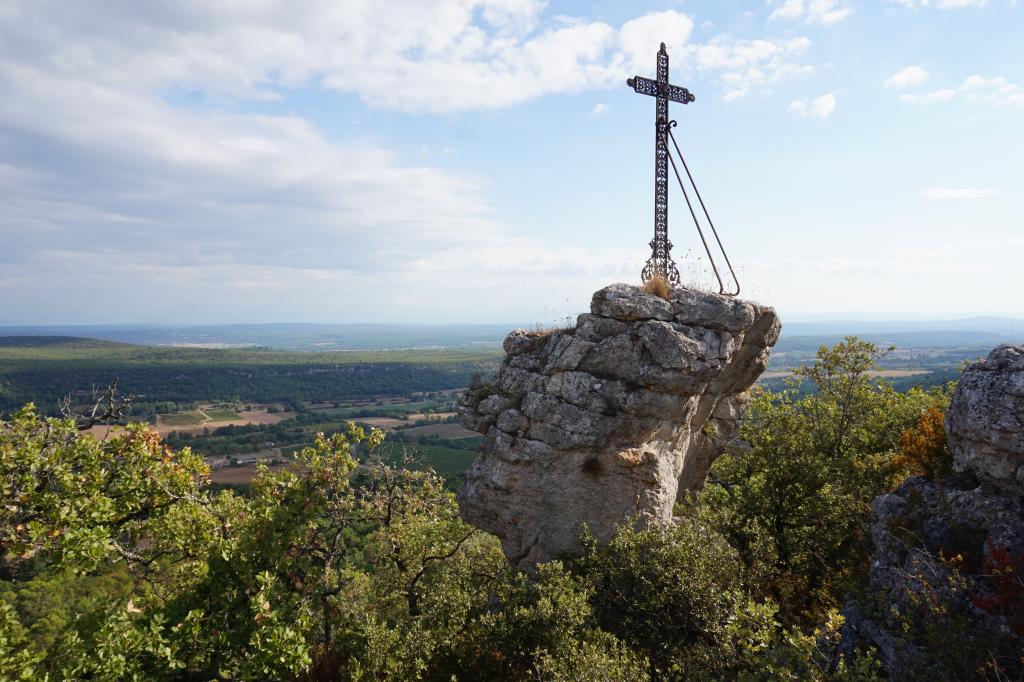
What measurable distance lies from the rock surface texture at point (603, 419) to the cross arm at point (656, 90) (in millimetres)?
7709

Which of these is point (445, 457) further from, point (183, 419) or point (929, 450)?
point (929, 450)

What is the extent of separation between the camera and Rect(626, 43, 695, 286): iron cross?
61.2 ft

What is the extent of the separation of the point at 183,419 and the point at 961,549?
547ft

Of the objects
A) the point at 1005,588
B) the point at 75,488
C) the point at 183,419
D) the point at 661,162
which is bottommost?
the point at 183,419

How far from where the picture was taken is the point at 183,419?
144m

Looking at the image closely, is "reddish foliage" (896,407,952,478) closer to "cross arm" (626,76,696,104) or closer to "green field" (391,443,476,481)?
"cross arm" (626,76,696,104)

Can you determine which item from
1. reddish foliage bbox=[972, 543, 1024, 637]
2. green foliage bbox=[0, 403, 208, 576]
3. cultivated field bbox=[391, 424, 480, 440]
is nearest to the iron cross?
reddish foliage bbox=[972, 543, 1024, 637]

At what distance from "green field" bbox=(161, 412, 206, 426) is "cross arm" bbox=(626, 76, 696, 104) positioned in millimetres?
152090

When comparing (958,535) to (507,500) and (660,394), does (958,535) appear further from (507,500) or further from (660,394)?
(507,500)

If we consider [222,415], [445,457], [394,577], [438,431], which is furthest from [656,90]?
[222,415]

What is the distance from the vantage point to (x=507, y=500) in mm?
17656

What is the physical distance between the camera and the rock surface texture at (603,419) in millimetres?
16641

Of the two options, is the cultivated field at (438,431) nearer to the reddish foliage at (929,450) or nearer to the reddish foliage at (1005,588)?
the reddish foliage at (929,450)


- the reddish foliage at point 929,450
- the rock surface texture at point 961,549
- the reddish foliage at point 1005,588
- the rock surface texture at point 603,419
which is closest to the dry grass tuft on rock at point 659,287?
the rock surface texture at point 603,419
